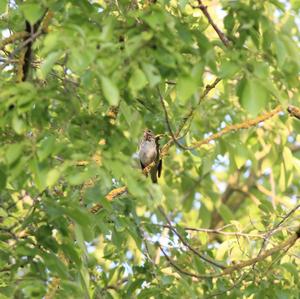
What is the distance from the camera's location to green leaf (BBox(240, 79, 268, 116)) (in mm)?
3150

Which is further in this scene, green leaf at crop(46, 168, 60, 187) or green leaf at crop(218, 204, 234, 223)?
green leaf at crop(218, 204, 234, 223)

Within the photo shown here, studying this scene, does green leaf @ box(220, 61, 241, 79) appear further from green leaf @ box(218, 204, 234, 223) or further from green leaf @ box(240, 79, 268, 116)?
green leaf @ box(218, 204, 234, 223)

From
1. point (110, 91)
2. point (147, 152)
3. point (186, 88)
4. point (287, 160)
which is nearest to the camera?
point (110, 91)

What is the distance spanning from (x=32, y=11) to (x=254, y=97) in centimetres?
95

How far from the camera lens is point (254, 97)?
10.4ft

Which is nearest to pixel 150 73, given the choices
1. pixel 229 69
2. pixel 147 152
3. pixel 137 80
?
pixel 137 80

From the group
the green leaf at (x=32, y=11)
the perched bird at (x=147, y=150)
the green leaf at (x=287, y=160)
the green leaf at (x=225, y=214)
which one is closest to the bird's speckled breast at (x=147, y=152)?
the perched bird at (x=147, y=150)

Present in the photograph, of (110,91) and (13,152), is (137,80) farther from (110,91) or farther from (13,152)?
(13,152)

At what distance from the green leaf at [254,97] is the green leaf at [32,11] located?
0.87m

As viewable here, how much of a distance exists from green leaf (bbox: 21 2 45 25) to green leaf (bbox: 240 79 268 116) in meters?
0.87

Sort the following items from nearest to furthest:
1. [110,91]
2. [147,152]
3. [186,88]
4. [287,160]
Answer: [110,91]
[186,88]
[287,160]
[147,152]

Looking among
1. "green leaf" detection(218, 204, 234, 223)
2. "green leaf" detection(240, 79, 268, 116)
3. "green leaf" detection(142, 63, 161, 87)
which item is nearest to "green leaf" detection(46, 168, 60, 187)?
"green leaf" detection(142, 63, 161, 87)

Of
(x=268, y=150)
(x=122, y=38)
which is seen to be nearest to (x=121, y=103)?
(x=122, y=38)

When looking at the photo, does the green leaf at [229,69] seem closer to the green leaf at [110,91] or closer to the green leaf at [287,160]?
the green leaf at [110,91]
